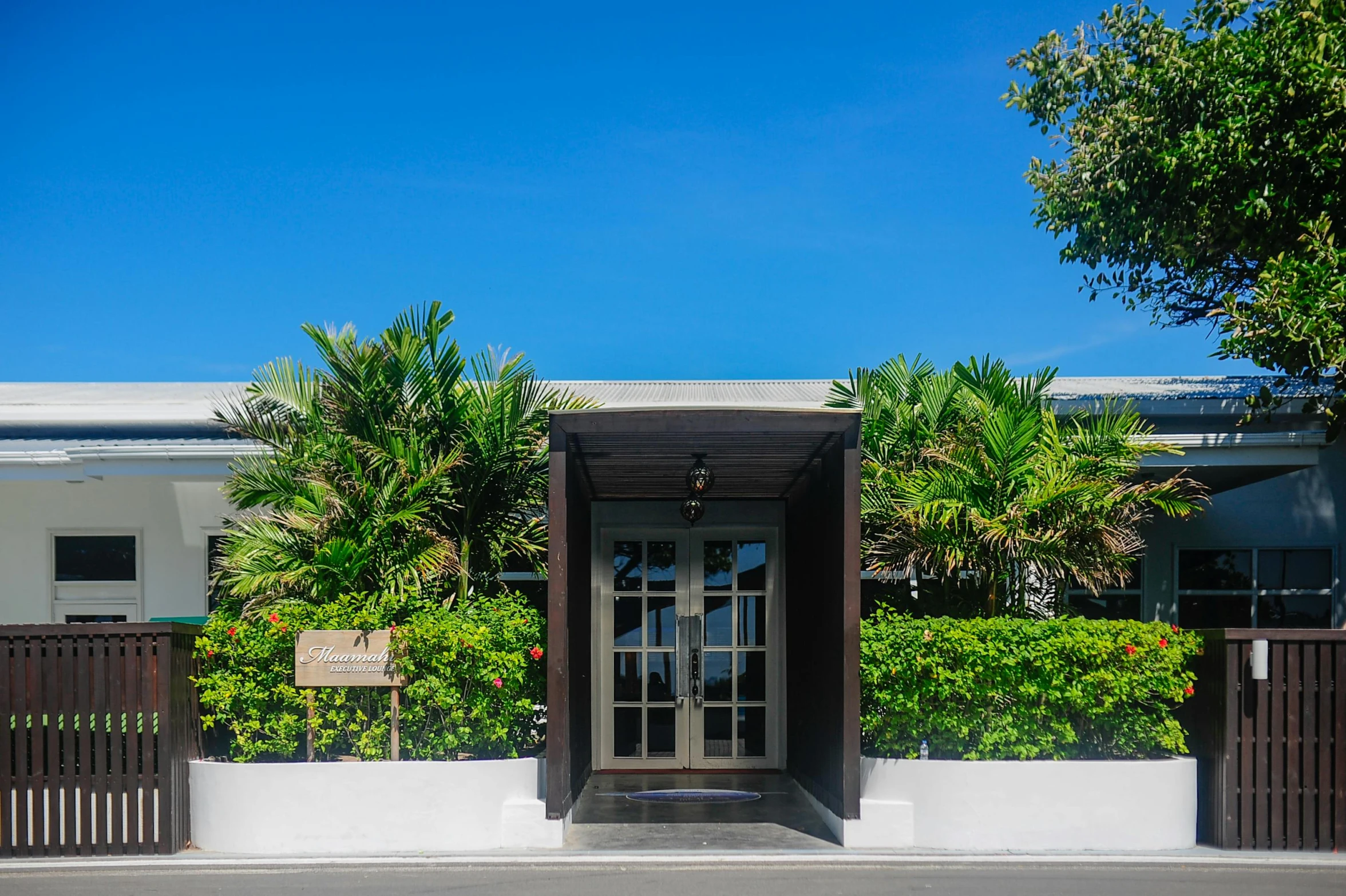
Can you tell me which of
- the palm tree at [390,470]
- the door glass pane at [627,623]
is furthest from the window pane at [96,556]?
the door glass pane at [627,623]

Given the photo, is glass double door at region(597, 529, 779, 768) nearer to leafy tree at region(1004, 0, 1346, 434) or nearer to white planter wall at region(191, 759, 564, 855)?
white planter wall at region(191, 759, 564, 855)

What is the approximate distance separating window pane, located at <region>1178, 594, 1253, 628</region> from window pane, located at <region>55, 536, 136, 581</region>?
11.5 meters

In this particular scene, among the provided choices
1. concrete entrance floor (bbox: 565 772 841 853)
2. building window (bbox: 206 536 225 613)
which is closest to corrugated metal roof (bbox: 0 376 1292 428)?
building window (bbox: 206 536 225 613)

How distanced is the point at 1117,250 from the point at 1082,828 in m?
6.86

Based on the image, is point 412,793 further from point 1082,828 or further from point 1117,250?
point 1117,250

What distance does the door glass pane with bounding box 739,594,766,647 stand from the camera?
10281mm

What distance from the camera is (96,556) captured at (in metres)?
10.9

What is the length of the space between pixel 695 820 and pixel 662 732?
7.56ft

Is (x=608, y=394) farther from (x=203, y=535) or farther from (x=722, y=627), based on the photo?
(x=203, y=535)

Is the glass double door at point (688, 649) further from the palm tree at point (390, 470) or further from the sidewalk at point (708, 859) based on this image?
the sidewalk at point (708, 859)

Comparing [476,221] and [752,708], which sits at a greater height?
[476,221]

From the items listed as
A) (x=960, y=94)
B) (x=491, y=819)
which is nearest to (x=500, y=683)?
(x=491, y=819)

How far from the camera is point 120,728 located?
6867mm

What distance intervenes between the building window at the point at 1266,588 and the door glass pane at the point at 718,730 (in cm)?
532
